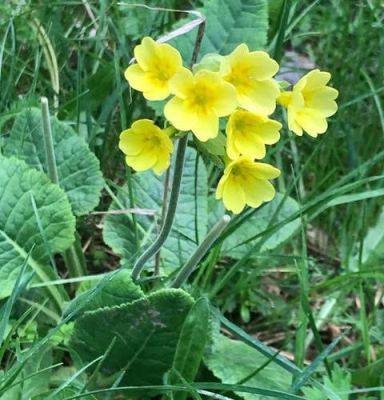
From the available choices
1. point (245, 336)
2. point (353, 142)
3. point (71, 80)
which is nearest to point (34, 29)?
point (71, 80)

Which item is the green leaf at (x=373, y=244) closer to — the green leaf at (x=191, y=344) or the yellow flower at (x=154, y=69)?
the green leaf at (x=191, y=344)

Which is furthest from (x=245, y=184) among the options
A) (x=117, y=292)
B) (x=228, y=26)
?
(x=228, y=26)

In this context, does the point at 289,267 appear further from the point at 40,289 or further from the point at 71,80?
the point at 71,80

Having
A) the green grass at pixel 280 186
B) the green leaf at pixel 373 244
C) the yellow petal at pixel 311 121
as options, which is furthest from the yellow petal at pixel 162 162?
the green leaf at pixel 373 244

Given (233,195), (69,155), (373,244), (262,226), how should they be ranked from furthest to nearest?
(373,244)
(262,226)
(69,155)
(233,195)

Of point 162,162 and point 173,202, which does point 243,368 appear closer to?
point 173,202

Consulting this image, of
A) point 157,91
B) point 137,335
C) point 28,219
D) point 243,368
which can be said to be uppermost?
point 157,91

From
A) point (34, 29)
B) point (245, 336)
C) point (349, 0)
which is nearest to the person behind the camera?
point (245, 336)

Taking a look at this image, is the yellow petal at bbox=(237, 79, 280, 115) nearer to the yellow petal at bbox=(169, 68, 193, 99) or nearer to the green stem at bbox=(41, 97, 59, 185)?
the yellow petal at bbox=(169, 68, 193, 99)
